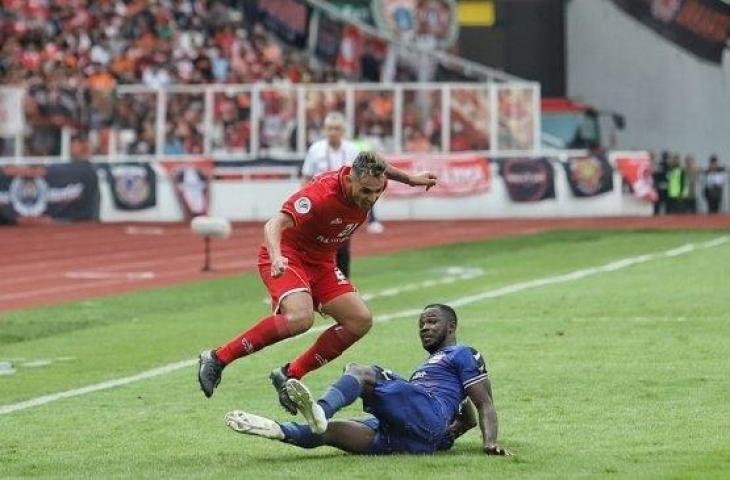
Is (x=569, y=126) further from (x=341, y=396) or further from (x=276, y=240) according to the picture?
(x=341, y=396)

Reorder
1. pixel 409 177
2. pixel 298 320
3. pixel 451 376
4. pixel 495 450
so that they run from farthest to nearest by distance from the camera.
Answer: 1. pixel 409 177
2. pixel 298 320
3. pixel 451 376
4. pixel 495 450

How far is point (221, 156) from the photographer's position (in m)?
43.6

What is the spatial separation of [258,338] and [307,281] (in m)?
0.48

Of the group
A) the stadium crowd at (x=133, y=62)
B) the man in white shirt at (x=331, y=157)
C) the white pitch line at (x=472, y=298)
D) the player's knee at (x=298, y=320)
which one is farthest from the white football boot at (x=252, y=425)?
the stadium crowd at (x=133, y=62)

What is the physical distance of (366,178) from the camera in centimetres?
1261

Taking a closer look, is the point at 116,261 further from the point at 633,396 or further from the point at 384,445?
the point at 384,445

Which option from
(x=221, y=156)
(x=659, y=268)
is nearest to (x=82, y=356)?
(x=659, y=268)

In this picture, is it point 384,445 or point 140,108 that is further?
point 140,108

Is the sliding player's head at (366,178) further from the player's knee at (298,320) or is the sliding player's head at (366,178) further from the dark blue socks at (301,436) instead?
the dark blue socks at (301,436)

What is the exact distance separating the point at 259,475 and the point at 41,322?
1147cm

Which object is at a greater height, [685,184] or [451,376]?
[451,376]

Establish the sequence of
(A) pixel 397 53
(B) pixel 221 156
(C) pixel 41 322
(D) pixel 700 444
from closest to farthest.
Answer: (D) pixel 700 444, (C) pixel 41 322, (B) pixel 221 156, (A) pixel 397 53

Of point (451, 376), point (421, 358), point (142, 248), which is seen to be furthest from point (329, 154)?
point (142, 248)

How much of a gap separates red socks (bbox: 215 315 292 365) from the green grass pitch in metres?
0.51
